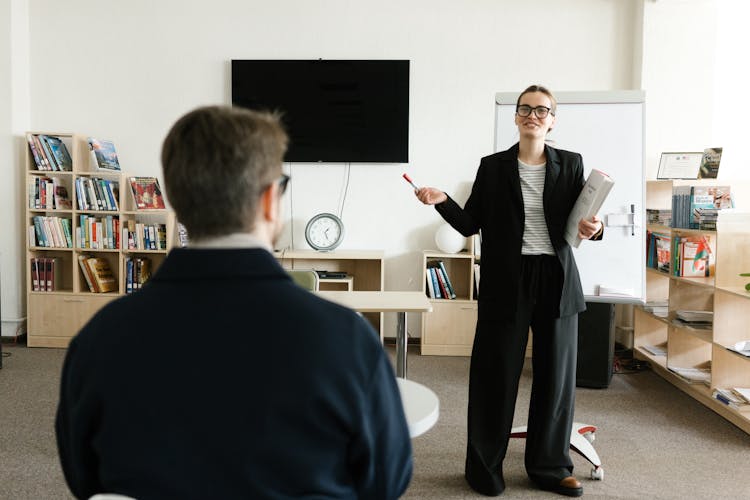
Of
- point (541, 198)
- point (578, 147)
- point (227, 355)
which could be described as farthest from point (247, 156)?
point (578, 147)

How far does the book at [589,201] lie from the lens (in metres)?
2.32

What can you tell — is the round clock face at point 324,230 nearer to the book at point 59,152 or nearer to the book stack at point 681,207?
the book at point 59,152

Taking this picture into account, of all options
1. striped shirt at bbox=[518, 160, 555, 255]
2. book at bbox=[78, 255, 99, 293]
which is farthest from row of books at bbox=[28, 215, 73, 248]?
striped shirt at bbox=[518, 160, 555, 255]

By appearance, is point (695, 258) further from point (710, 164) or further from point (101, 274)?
point (101, 274)

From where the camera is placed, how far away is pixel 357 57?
16.8 feet

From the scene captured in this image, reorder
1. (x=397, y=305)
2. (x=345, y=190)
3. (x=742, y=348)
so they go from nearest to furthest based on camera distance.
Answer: (x=397, y=305) < (x=742, y=348) < (x=345, y=190)

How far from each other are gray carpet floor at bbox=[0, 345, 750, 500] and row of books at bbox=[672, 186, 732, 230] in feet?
3.45

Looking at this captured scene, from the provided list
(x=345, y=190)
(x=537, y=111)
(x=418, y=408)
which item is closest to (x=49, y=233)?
(x=345, y=190)

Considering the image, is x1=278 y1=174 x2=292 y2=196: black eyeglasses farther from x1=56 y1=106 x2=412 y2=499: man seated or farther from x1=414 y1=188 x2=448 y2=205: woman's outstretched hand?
x1=414 y1=188 x2=448 y2=205: woman's outstretched hand

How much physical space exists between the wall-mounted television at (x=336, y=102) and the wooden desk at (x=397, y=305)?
7.37ft

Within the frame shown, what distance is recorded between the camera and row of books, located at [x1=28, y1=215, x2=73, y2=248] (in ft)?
16.2

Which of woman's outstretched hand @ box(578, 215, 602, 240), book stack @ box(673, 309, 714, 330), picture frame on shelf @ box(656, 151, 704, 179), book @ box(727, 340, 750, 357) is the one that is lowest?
book @ box(727, 340, 750, 357)

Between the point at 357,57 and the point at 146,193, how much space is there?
1944 mm

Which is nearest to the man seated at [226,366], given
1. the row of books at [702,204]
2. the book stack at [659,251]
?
the row of books at [702,204]
